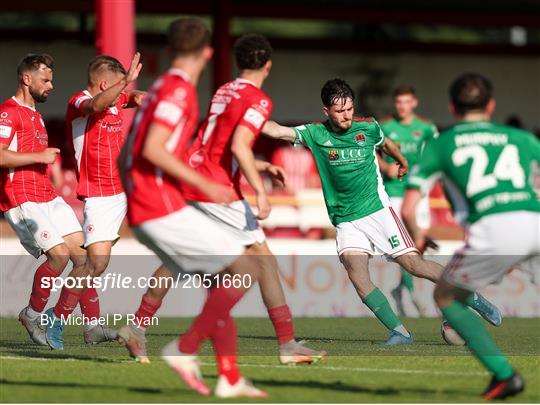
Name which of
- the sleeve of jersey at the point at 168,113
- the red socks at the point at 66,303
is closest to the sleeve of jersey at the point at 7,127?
the red socks at the point at 66,303

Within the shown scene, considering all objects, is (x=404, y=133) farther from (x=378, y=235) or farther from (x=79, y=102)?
(x=79, y=102)

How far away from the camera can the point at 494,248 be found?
23.9 feet

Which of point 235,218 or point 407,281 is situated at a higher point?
point 235,218

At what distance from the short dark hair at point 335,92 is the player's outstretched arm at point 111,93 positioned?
65.6 inches

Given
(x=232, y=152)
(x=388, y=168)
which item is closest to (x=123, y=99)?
(x=232, y=152)

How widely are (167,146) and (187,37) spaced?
599 mm

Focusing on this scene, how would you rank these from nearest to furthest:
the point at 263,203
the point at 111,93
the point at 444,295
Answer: the point at 444,295 < the point at 263,203 < the point at 111,93

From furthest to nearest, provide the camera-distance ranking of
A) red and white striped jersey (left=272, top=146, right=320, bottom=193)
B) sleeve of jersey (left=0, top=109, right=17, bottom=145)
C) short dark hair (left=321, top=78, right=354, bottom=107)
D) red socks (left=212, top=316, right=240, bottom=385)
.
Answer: red and white striped jersey (left=272, top=146, right=320, bottom=193)
short dark hair (left=321, top=78, right=354, bottom=107)
sleeve of jersey (left=0, top=109, right=17, bottom=145)
red socks (left=212, top=316, right=240, bottom=385)

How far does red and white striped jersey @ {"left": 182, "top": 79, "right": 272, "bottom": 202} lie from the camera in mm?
8328

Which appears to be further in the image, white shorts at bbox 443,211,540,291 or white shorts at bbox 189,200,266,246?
white shorts at bbox 189,200,266,246

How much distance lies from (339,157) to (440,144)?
344 centimetres

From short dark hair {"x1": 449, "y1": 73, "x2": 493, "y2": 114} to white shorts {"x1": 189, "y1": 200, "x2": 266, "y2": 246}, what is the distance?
1.75m

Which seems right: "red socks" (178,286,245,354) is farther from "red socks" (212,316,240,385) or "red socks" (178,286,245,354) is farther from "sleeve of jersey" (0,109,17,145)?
"sleeve of jersey" (0,109,17,145)

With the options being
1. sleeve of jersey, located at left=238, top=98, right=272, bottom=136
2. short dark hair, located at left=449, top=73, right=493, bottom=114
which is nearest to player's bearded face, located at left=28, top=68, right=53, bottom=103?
sleeve of jersey, located at left=238, top=98, right=272, bottom=136
